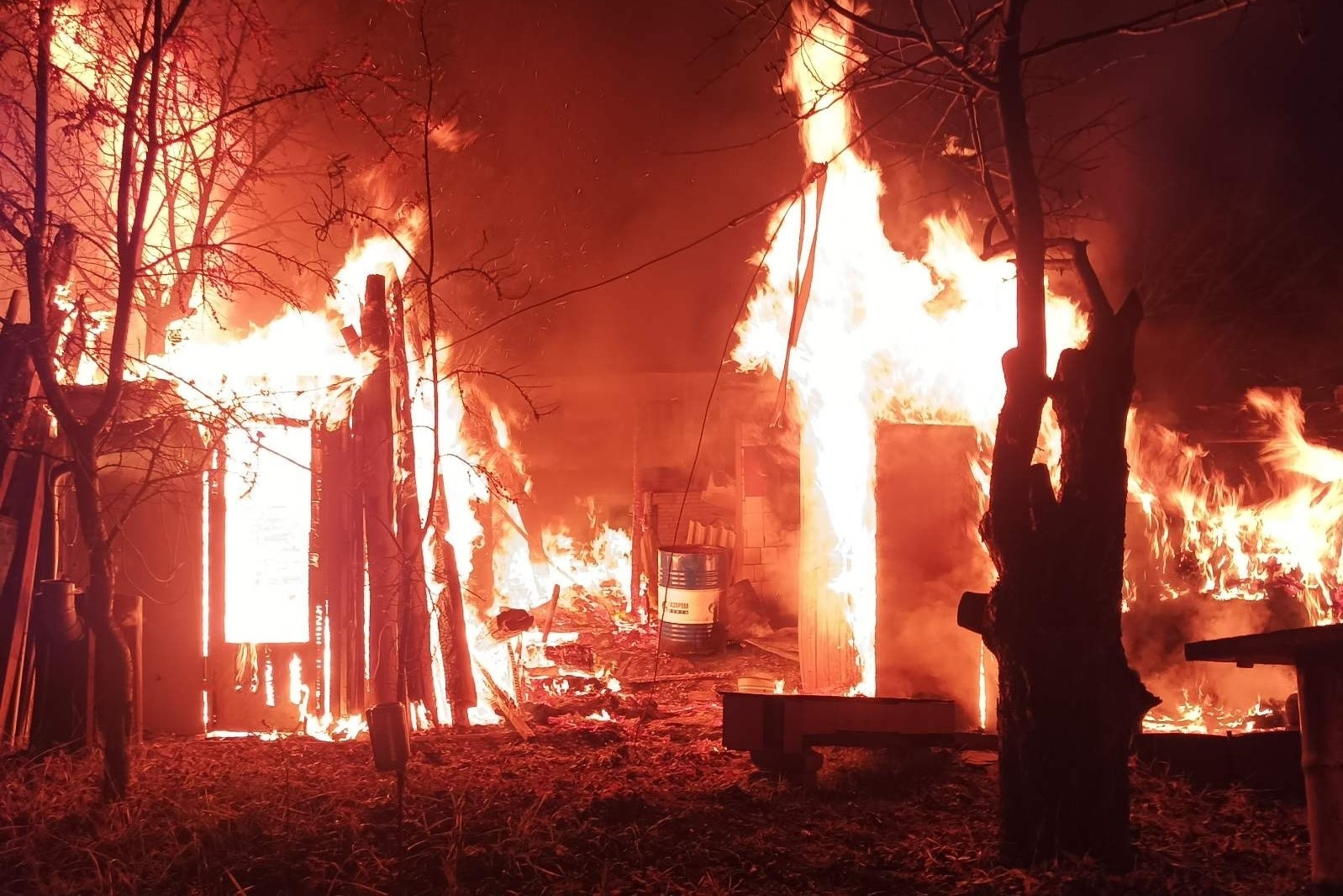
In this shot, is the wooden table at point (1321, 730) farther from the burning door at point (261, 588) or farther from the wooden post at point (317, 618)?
the burning door at point (261, 588)

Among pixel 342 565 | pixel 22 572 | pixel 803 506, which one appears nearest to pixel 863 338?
pixel 803 506

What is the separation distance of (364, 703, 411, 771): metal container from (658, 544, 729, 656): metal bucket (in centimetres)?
782

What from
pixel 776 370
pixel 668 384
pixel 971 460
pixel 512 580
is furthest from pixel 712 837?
pixel 668 384

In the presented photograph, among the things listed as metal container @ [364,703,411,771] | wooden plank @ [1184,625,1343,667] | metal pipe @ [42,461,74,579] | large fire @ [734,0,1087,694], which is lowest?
metal container @ [364,703,411,771]

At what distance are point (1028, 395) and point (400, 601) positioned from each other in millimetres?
A: 6309

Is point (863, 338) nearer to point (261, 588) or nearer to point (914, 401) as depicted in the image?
point (914, 401)

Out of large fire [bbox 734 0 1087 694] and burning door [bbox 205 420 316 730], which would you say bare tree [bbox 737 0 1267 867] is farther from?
burning door [bbox 205 420 316 730]

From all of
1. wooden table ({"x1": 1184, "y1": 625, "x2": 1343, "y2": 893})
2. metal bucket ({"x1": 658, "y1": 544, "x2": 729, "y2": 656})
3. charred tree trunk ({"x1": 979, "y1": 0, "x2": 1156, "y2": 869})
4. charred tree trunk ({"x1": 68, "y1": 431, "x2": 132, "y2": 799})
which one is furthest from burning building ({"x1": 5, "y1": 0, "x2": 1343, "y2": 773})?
wooden table ({"x1": 1184, "y1": 625, "x2": 1343, "y2": 893})

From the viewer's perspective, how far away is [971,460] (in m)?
9.20

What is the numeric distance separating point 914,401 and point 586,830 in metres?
6.62

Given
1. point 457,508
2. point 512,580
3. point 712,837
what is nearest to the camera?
point 712,837

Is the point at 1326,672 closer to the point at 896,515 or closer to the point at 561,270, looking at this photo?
the point at 896,515

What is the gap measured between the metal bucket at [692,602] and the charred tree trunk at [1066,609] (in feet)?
28.0

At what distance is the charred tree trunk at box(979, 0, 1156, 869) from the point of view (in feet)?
16.9
